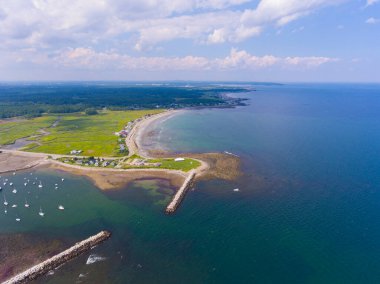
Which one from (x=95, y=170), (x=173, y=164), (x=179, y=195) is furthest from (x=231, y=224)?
(x=95, y=170)

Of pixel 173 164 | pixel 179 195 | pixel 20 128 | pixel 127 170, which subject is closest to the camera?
pixel 179 195

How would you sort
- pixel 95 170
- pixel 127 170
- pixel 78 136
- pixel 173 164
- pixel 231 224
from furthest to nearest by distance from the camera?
pixel 78 136 < pixel 173 164 < pixel 95 170 < pixel 127 170 < pixel 231 224

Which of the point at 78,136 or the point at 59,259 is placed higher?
the point at 78,136

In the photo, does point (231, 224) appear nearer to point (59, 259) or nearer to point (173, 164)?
point (59, 259)

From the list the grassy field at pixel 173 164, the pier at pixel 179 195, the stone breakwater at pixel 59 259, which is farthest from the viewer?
the grassy field at pixel 173 164

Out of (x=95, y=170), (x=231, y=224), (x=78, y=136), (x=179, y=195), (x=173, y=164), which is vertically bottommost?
(x=231, y=224)

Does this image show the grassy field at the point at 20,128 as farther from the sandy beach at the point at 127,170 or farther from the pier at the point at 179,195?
the pier at the point at 179,195

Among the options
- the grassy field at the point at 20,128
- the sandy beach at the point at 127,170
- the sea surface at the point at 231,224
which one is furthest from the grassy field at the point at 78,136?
the sea surface at the point at 231,224
